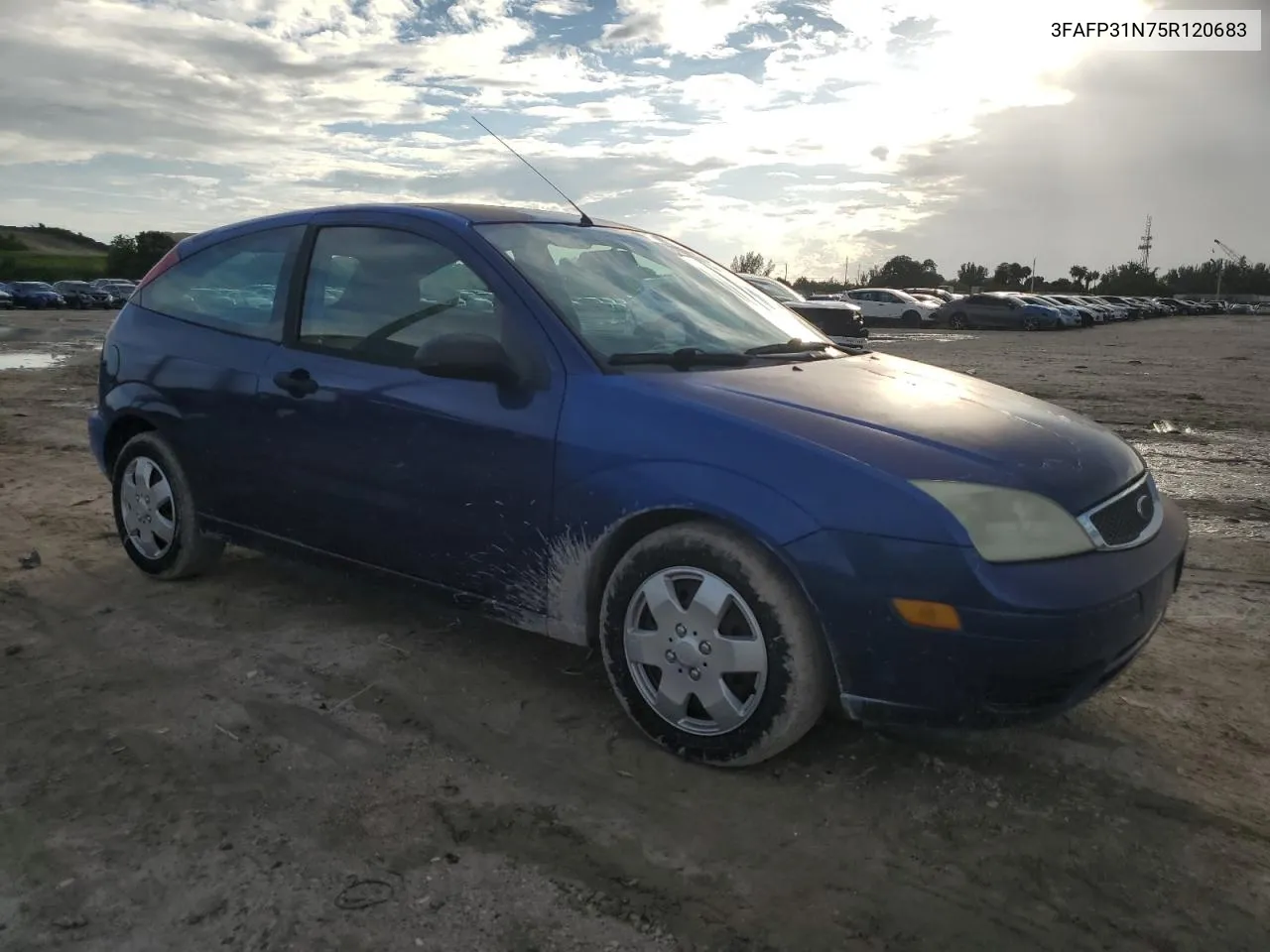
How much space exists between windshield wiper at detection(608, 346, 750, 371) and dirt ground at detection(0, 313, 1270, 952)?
1150mm

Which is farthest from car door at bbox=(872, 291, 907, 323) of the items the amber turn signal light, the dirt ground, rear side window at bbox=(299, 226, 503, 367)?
the amber turn signal light

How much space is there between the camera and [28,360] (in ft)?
56.2

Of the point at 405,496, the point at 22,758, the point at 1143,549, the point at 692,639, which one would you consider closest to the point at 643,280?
the point at 405,496

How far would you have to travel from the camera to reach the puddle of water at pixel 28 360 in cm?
1562

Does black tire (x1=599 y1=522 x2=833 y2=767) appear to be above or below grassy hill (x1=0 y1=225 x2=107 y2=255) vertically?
below

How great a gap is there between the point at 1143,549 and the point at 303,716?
102 inches

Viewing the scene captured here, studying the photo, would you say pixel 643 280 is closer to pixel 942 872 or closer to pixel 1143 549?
pixel 1143 549

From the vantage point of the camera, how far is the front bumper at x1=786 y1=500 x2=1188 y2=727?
2617 mm

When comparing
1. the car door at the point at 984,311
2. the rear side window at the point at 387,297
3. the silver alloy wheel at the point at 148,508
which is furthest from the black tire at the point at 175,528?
the car door at the point at 984,311

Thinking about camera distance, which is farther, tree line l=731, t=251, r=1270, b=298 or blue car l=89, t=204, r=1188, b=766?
tree line l=731, t=251, r=1270, b=298

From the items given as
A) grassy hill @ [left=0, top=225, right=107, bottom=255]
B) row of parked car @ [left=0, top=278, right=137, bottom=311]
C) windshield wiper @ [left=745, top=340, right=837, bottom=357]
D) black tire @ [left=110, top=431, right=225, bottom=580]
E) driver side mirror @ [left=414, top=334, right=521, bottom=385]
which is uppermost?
grassy hill @ [left=0, top=225, right=107, bottom=255]

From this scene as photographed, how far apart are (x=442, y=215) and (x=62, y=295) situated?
50.5 m

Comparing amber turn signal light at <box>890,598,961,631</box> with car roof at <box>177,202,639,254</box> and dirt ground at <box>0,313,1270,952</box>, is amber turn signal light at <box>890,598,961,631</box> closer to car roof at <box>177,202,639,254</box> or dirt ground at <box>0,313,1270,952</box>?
dirt ground at <box>0,313,1270,952</box>

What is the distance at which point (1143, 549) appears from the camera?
2.95 m
